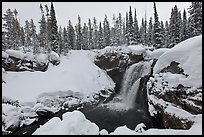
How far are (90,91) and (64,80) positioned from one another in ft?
12.2

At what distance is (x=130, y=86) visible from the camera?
2527 cm

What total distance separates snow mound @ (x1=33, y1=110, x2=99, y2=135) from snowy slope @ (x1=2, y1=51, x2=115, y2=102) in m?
12.6

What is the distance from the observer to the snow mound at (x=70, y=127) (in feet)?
25.7

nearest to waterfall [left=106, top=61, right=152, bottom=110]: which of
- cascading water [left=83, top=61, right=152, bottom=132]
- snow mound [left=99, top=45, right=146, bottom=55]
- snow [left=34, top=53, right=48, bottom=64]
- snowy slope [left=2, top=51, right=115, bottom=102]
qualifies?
cascading water [left=83, top=61, right=152, bottom=132]

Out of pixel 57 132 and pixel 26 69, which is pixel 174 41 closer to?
pixel 26 69

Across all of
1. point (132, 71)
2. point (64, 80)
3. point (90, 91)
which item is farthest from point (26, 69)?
point (132, 71)

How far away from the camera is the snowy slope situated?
21275mm

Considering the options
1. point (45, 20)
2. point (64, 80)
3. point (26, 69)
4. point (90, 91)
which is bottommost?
point (90, 91)

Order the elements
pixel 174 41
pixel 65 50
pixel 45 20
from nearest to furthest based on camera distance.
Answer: pixel 174 41
pixel 65 50
pixel 45 20

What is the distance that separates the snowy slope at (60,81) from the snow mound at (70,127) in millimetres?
12572

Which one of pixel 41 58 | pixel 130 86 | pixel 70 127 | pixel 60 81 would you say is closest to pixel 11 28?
pixel 41 58

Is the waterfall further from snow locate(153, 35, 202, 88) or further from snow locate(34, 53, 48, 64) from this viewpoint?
snow locate(34, 53, 48, 64)

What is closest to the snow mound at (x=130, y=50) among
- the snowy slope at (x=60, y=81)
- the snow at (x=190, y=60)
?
the snowy slope at (x=60, y=81)

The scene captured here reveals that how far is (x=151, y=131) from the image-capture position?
28.8 ft
